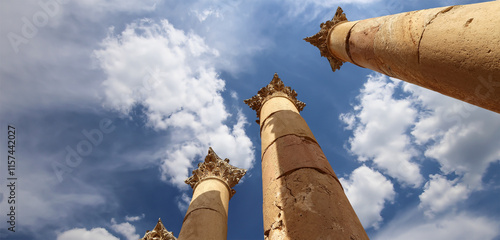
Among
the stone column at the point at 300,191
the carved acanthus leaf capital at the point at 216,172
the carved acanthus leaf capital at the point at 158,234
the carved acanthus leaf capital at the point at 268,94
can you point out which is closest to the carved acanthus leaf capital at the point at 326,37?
the carved acanthus leaf capital at the point at 268,94

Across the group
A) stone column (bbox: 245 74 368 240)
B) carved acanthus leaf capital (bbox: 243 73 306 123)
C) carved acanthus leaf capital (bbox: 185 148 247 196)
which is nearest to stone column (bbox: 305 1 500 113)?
stone column (bbox: 245 74 368 240)

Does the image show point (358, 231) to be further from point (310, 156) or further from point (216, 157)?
point (216, 157)

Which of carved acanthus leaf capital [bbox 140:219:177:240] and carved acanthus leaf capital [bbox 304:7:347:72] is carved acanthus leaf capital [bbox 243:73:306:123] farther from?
carved acanthus leaf capital [bbox 140:219:177:240]

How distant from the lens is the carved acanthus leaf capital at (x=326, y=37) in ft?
38.7

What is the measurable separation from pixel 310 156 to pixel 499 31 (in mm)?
4085

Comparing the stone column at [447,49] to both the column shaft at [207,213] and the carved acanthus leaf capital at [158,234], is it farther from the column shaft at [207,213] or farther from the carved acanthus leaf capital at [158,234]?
the carved acanthus leaf capital at [158,234]

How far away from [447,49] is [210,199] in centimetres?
912

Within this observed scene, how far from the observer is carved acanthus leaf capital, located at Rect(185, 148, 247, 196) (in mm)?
12148

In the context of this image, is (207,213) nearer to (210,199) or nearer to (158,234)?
(210,199)

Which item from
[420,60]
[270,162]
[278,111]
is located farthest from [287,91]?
[420,60]

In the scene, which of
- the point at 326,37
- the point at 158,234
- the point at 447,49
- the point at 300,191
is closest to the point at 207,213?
the point at 158,234

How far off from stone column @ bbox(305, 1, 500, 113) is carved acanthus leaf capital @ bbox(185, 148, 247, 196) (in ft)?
26.8

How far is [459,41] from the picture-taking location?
380 cm

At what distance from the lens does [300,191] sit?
516 centimetres
